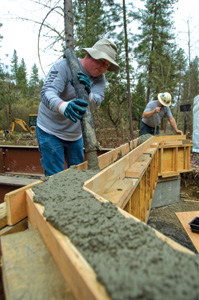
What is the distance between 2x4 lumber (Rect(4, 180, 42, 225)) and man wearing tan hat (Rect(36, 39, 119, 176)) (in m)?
1.11

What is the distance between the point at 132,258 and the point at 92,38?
14570 millimetres

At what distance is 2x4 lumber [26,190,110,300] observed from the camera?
587 millimetres

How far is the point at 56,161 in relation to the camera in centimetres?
278

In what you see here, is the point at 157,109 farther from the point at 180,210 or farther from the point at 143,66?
the point at 143,66

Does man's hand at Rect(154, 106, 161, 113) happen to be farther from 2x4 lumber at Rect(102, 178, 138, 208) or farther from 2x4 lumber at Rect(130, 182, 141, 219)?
2x4 lumber at Rect(102, 178, 138, 208)

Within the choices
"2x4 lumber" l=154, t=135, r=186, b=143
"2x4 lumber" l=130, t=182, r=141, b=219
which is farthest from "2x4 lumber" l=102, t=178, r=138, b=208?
"2x4 lumber" l=154, t=135, r=186, b=143

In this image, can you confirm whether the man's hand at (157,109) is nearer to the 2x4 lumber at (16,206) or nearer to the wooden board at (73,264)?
the 2x4 lumber at (16,206)

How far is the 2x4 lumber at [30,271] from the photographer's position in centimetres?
72

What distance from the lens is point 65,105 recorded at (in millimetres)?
2203

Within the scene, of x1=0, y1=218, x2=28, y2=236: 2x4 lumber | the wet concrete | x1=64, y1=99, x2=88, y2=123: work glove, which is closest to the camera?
the wet concrete

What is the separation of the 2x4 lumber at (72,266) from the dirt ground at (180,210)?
524cm

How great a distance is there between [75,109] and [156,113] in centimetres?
532

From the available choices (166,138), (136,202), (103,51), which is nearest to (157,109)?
(166,138)

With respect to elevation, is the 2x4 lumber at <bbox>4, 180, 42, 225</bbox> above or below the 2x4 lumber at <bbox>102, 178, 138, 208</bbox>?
above
